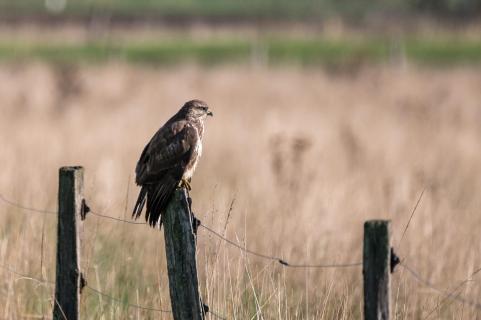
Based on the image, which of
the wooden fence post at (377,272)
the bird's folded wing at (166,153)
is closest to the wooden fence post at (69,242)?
the bird's folded wing at (166,153)

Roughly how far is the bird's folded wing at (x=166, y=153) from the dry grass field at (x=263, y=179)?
39cm

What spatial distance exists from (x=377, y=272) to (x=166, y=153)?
8.13 feet

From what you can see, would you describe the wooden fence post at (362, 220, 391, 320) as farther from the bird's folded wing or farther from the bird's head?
the bird's head

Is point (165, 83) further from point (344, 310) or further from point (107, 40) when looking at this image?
point (107, 40)

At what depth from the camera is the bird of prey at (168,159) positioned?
18.2 ft

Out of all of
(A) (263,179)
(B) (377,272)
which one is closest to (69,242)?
(B) (377,272)

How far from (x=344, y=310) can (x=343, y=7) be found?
6251 cm

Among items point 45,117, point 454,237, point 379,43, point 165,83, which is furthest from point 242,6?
point 454,237

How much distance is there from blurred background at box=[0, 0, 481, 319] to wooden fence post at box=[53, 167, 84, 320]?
469 mm

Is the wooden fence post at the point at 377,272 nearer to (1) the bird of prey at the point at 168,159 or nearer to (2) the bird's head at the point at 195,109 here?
(1) the bird of prey at the point at 168,159

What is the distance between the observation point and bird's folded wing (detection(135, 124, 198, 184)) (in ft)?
18.6

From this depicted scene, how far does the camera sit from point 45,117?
1511 cm

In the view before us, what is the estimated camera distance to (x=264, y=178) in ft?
35.9

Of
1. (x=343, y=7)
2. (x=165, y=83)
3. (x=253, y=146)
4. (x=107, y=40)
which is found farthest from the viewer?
(x=343, y=7)
